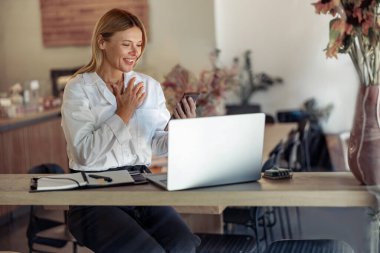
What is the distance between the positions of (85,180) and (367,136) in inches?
35.5

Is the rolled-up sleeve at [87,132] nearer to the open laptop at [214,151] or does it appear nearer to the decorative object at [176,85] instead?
the open laptop at [214,151]

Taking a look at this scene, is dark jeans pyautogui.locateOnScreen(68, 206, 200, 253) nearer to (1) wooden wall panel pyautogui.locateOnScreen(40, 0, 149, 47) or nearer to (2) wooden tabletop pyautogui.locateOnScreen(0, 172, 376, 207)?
(2) wooden tabletop pyautogui.locateOnScreen(0, 172, 376, 207)

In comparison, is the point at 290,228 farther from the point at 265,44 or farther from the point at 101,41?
the point at 265,44

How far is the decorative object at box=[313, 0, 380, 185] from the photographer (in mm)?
1830

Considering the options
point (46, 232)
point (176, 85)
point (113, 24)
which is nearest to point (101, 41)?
point (113, 24)

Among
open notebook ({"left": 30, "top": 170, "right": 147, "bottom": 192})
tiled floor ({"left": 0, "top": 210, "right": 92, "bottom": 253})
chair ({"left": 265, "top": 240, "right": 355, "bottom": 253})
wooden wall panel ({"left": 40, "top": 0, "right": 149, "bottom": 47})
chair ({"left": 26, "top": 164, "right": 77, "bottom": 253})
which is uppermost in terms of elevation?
wooden wall panel ({"left": 40, "top": 0, "right": 149, "bottom": 47})

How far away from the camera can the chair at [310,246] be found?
2324 millimetres

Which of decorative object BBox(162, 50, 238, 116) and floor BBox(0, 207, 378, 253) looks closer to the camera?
decorative object BBox(162, 50, 238, 116)

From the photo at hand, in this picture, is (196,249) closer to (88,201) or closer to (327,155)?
(88,201)

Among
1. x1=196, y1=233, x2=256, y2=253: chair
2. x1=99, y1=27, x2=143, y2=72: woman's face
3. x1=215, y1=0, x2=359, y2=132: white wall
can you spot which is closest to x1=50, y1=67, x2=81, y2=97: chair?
x1=215, y1=0, x2=359, y2=132: white wall

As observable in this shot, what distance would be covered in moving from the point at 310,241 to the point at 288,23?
5909mm

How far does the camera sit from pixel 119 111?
2404 mm

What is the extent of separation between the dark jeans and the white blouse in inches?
7.4

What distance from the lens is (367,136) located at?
6.10 feet
